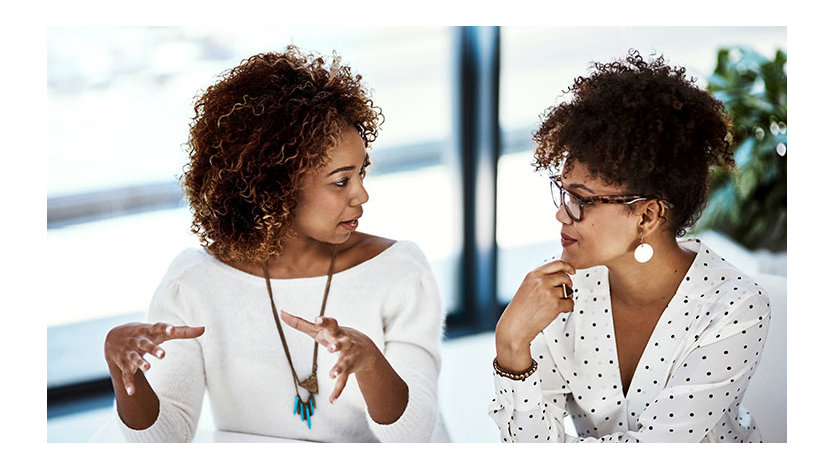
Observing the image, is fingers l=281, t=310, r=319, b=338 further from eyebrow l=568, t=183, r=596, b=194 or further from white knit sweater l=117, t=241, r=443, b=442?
eyebrow l=568, t=183, r=596, b=194

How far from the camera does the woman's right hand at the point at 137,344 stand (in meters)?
1.66

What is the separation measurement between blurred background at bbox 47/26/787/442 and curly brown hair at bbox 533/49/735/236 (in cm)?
8

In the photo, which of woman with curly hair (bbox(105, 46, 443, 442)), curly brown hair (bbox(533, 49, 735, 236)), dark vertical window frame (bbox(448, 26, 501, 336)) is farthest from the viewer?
dark vertical window frame (bbox(448, 26, 501, 336))

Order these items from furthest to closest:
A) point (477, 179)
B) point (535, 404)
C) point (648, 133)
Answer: point (477, 179) → point (535, 404) → point (648, 133)

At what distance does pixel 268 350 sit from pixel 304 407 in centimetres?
14

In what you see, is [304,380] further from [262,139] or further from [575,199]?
[575,199]

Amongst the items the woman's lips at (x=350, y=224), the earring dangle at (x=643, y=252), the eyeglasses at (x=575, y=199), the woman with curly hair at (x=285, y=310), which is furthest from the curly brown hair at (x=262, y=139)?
the earring dangle at (x=643, y=252)

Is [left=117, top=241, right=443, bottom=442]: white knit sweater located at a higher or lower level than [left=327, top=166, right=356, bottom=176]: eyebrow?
lower

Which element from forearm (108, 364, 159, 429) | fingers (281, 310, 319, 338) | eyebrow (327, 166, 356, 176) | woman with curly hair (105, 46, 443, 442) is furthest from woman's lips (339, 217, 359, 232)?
forearm (108, 364, 159, 429)

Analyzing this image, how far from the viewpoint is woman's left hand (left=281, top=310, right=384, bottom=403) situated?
166 cm

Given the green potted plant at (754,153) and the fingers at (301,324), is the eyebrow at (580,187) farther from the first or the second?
the fingers at (301,324)

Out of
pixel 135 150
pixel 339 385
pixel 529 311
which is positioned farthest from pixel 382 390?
pixel 135 150

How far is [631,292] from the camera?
1.72 meters
